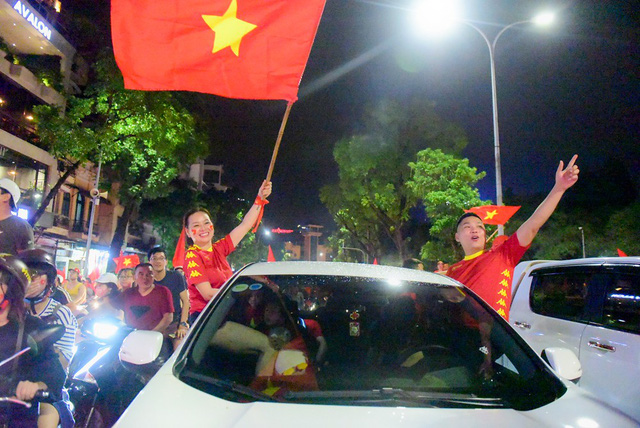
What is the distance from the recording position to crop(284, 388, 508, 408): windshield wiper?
6.70ft

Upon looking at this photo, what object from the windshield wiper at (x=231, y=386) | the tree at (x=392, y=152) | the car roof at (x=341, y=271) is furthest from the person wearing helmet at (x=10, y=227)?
the tree at (x=392, y=152)

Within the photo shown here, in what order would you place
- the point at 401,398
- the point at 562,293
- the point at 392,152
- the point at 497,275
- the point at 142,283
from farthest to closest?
the point at 392,152 < the point at 142,283 < the point at 562,293 < the point at 497,275 < the point at 401,398

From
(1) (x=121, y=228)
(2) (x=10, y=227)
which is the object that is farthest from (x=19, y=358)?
(1) (x=121, y=228)

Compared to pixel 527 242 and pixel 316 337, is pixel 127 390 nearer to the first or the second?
pixel 316 337

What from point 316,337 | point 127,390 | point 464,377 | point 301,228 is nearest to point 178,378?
point 316,337

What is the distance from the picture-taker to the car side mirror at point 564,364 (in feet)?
8.26

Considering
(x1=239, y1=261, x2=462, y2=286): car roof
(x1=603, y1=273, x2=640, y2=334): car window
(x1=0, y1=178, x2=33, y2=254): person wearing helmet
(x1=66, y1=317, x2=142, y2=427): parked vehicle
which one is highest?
(x1=0, y1=178, x2=33, y2=254): person wearing helmet

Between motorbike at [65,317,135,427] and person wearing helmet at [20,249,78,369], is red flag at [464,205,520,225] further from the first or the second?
person wearing helmet at [20,249,78,369]

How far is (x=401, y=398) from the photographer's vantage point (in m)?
2.07

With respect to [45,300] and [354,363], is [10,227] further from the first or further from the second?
[354,363]

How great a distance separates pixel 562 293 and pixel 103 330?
4.56 m

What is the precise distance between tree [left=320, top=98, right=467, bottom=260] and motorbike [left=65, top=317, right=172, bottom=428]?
98.7 feet

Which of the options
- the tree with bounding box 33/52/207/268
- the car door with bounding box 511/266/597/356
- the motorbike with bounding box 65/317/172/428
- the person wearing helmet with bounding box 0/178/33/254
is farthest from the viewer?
the tree with bounding box 33/52/207/268

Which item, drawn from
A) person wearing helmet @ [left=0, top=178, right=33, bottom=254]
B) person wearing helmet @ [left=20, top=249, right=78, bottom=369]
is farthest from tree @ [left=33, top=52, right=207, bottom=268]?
person wearing helmet @ [left=20, top=249, right=78, bottom=369]
